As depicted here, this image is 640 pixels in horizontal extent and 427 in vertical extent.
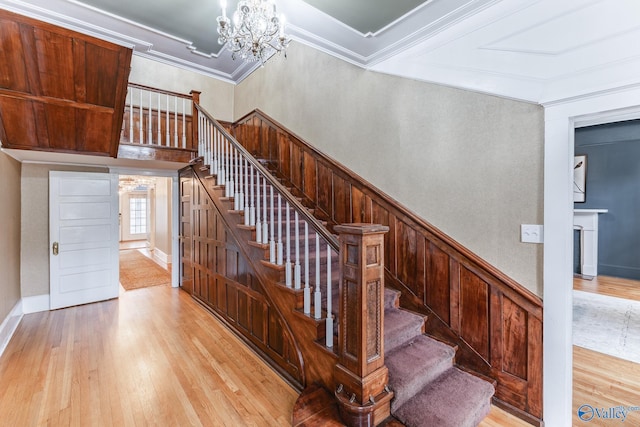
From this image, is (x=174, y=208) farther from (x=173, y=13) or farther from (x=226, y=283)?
(x=173, y=13)

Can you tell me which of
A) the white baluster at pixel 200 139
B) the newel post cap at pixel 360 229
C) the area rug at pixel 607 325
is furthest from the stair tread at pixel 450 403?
the white baluster at pixel 200 139

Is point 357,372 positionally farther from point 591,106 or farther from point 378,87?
point 378,87

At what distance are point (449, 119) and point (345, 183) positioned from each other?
50.8 inches

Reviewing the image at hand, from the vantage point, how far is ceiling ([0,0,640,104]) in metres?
1.74

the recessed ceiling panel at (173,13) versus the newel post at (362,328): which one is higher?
the recessed ceiling panel at (173,13)

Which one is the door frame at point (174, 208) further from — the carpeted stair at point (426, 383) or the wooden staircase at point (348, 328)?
the carpeted stair at point (426, 383)

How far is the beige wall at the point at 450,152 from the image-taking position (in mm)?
2084

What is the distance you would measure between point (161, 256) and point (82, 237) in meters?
3.33

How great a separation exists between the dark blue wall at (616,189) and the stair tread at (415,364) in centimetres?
576

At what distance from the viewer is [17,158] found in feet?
12.2

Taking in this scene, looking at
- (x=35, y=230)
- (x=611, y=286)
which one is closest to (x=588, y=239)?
(x=611, y=286)

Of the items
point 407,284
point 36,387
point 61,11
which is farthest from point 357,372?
point 61,11

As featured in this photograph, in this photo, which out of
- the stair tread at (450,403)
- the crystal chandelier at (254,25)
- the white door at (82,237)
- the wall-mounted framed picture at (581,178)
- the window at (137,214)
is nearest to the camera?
the stair tread at (450,403)

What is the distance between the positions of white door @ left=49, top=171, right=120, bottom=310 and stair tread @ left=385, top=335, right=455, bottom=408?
4.61 meters
